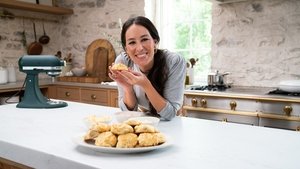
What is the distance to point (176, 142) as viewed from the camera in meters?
1.03

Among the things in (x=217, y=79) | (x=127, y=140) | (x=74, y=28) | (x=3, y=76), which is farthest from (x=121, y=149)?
(x=74, y=28)

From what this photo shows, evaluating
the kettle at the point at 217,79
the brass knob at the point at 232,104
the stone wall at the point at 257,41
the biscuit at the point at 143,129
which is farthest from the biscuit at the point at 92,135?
the stone wall at the point at 257,41

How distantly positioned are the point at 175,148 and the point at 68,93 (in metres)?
2.96

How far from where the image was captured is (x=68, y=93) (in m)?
3.70

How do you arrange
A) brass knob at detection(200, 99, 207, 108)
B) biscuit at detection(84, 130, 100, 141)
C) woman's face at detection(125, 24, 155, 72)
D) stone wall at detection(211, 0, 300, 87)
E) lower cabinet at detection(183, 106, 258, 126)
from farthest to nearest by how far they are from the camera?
stone wall at detection(211, 0, 300, 87) → brass knob at detection(200, 99, 207, 108) → lower cabinet at detection(183, 106, 258, 126) → woman's face at detection(125, 24, 155, 72) → biscuit at detection(84, 130, 100, 141)

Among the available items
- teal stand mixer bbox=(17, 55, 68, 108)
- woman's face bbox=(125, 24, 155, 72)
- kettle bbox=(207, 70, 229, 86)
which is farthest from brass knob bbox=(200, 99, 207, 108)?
teal stand mixer bbox=(17, 55, 68, 108)

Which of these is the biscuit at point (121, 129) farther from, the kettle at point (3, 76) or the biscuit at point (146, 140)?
the kettle at point (3, 76)

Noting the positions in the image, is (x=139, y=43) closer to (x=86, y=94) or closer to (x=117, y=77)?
(x=117, y=77)

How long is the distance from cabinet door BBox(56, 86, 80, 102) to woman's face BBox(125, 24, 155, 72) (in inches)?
85.2

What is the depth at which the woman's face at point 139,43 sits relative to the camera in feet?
5.20

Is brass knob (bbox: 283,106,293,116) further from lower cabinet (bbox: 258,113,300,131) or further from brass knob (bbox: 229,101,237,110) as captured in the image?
brass knob (bbox: 229,101,237,110)

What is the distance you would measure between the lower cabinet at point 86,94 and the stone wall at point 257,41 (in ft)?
3.98

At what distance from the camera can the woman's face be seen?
158cm

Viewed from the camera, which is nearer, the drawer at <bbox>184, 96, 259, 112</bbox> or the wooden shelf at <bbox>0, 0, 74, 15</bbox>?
the drawer at <bbox>184, 96, 259, 112</bbox>
